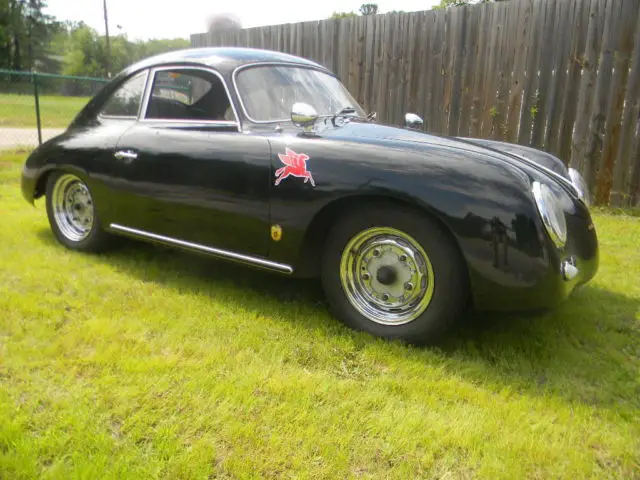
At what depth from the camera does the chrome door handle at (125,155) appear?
367 centimetres

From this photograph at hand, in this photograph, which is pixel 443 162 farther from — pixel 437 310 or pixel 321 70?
pixel 321 70

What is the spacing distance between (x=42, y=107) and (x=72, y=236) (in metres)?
9.23

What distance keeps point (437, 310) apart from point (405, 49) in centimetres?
548

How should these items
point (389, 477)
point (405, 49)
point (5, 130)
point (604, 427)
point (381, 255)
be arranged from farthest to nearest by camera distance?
point (5, 130) < point (405, 49) < point (381, 255) < point (604, 427) < point (389, 477)

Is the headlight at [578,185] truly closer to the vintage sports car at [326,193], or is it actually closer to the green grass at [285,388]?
the vintage sports car at [326,193]

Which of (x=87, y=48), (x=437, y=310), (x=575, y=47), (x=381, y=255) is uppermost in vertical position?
(x=87, y=48)

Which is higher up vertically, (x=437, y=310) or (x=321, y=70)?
(x=321, y=70)

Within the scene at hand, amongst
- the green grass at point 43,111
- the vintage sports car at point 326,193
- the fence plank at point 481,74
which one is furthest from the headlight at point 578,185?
the green grass at point 43,111

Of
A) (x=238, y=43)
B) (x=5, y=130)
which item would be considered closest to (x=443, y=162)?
(x=238, y=43)

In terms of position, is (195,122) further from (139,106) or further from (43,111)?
(43,111)

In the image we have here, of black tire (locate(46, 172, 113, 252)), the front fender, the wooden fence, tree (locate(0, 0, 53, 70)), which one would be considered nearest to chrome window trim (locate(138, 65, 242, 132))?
black tire (locate(46, 172, 113, 252))

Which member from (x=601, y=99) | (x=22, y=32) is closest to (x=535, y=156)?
(x=601, y=99)

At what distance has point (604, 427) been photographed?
224 cm

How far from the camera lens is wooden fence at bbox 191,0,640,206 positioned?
5.87m
